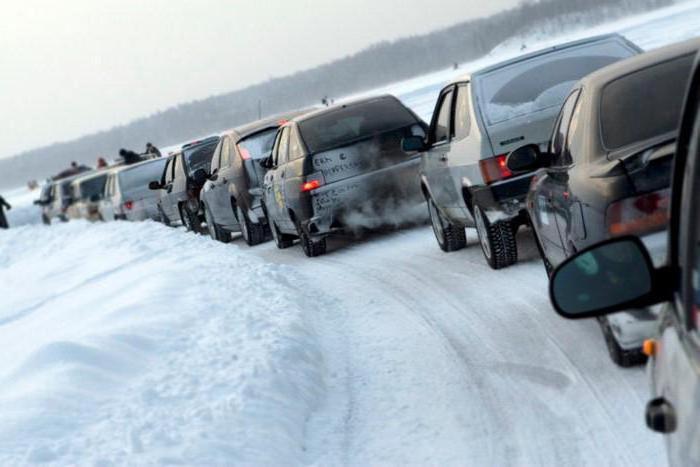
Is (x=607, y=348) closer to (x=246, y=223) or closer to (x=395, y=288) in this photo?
(x=395, y=288)

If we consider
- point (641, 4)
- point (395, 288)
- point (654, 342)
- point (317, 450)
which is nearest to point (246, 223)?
point (395, 288)

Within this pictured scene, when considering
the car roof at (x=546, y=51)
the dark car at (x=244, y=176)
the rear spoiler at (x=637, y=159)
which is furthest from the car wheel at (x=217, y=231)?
the rear spoiler at (x=637, y=159)

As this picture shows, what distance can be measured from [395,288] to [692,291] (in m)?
7.51

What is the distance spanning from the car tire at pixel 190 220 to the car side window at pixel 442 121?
11793mm

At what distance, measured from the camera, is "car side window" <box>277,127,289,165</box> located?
44.2ft

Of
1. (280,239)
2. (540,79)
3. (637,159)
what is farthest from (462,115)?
(280,239)

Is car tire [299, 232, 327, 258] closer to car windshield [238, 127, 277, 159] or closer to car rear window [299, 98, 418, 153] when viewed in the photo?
car rear window [299, 98, 418, 153]

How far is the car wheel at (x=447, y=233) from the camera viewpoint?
10781mm

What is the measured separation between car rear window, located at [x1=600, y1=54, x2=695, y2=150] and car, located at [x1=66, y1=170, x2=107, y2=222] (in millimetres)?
27761

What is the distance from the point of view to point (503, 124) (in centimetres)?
864

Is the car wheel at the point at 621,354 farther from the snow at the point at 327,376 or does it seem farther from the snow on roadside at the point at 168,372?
the snow on roadside at the point at 168,372

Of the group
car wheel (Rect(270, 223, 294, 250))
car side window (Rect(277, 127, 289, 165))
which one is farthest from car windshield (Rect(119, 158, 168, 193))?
car side window (Rect(277, 127, 289, 165))

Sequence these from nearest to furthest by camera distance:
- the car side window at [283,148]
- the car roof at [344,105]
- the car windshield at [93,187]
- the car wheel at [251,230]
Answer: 1. the car roof at [344,105]
2. the car side window at [283,148]
3. the car wheel at [251,230]
4. the car windshield at [93,187]

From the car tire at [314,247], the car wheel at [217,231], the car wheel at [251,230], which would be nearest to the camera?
the car tire at [314,247]
